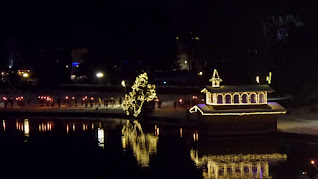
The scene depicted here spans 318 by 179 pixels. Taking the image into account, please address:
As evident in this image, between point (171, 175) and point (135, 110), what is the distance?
21.4 meters

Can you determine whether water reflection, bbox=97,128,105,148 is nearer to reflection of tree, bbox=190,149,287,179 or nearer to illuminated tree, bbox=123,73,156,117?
illuminated tree, bbox=123,73,156,117

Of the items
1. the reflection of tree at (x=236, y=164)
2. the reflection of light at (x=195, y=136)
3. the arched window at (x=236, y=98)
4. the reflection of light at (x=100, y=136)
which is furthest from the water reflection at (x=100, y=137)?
the arched window at (x=236, y=98)

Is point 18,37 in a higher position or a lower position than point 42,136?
higher

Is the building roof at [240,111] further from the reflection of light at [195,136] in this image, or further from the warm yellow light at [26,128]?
the warm yellow light at [26,128]

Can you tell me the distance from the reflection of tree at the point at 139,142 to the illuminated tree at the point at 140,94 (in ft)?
10.9

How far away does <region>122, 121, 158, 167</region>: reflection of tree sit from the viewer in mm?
30341

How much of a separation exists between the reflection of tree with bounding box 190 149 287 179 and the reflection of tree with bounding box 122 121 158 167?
2.78 metres

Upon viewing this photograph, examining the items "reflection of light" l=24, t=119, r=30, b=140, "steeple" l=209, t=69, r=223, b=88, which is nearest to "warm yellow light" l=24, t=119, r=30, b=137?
"reflection of light" l=24, t=119, r=30, b=140

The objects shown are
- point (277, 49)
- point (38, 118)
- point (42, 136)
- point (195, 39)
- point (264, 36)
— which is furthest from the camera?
point (195, 39)

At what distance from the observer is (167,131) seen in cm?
3928

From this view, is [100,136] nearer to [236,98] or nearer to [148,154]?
[148,154]

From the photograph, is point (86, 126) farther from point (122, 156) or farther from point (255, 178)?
point (255, 178)

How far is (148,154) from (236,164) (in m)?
5.70

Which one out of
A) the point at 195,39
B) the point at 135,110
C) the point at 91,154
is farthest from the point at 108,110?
the point at 195,39
